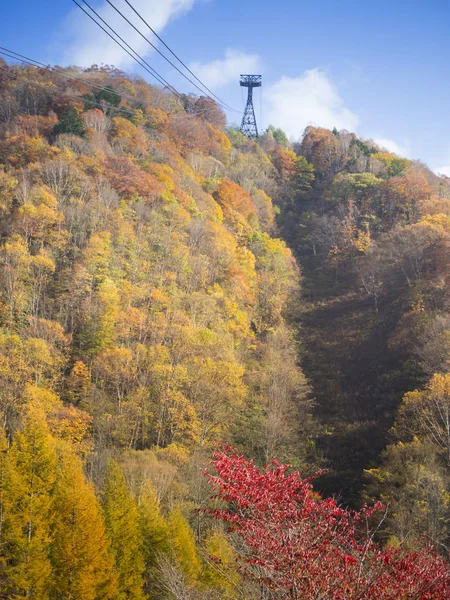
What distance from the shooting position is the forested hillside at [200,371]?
9.02 m

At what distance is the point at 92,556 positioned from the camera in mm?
15758

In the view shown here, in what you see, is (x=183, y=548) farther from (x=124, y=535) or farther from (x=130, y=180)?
(x=130, y=180)

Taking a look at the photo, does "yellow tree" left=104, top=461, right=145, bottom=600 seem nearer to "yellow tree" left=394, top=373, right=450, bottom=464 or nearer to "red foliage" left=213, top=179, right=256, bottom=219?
"yellow tree" left=394, top=373, right=450, bottom=464

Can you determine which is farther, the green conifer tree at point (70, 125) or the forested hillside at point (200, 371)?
the green conifer tree at point (70, 125)

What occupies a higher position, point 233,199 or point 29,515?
point 233,199

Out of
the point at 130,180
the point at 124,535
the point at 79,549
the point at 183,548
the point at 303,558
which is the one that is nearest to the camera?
the point at 303,558

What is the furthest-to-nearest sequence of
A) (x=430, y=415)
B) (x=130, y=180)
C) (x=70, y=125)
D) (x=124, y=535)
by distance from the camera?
(x=70, y=125) < (x=130, y=180) < (x=430, y=415) < (x=124, y=535)

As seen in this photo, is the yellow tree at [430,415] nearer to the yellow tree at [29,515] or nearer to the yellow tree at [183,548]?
the yellow tree at [183,548]

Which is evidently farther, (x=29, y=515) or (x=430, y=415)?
(x=430, y=415)

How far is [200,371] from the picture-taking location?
27984 mm

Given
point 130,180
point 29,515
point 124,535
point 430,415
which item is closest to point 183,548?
point 124,535

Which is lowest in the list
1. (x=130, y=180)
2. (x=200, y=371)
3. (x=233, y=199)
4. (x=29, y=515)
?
(x=29, y=515)

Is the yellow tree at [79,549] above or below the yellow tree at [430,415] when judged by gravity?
below

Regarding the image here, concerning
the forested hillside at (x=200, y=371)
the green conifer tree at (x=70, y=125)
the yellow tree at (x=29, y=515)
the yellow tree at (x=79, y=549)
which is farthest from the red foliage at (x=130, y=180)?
the yellow tree at (x=79, y=549)
